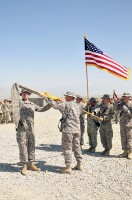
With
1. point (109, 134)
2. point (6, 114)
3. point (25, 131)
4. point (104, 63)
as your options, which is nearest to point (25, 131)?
point (25, 131)

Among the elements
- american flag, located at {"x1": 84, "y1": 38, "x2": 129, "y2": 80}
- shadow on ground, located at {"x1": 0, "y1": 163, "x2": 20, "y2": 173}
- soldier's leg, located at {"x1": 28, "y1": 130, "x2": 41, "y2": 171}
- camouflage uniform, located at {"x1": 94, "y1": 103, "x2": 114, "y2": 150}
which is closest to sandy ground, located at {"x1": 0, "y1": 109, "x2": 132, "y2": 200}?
shadow on ground, located at {"x1": 0, "y1": 163, "x2": 20, "y2": 173}

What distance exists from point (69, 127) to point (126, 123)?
2.59m

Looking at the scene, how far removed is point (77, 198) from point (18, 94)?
3269 millimetres

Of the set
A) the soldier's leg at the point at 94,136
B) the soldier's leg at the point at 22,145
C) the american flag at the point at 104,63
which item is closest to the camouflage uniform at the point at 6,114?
the soldier's leg at the point at 94,136

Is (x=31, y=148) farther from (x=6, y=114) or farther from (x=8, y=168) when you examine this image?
(x=6, y=114)

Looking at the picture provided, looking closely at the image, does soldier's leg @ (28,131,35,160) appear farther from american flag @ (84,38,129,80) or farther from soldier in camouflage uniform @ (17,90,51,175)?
american flag @ (84,38,129,80)

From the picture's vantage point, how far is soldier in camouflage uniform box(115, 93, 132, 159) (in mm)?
9797

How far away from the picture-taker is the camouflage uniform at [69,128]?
8.05m

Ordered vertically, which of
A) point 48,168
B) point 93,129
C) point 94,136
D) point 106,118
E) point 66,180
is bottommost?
point 66,180

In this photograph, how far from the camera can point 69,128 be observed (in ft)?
26.5

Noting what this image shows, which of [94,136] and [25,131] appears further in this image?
[94,136]

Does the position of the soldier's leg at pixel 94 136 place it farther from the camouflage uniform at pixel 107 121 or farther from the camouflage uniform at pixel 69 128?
the camouflage uniform at pixel 69 128

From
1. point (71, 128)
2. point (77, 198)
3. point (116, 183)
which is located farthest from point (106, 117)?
point (77, 198)

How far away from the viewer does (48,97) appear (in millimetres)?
8016
